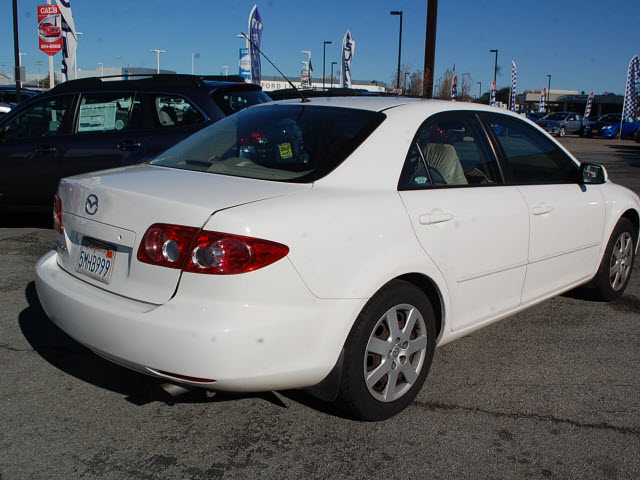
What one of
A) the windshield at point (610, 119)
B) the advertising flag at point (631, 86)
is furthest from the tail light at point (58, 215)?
the windshield at point (610, 119)

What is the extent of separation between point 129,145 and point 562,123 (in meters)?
36.3

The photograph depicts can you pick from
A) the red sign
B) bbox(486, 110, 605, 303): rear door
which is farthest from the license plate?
the red sign

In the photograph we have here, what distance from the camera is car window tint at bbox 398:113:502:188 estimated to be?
3295 mm

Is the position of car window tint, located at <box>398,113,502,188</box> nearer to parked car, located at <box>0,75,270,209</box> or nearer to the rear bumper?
the rear bumper

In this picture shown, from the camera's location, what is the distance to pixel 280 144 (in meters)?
3.39

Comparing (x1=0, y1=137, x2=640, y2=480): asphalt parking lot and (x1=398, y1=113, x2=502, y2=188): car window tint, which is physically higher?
(x1=398, y1=113, x2=502, y2=188): car window tint

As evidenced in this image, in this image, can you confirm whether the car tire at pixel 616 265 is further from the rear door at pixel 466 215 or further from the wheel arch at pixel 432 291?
the wheel arch at pixel 432 291

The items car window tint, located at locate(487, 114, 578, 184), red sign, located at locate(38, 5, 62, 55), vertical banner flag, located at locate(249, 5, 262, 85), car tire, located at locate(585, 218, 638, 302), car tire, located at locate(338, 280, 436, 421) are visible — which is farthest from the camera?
vertical banner flag, located at locate(249, 5, 262, 85)

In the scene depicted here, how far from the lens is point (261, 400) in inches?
129

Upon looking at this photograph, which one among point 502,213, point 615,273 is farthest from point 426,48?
point 502,213

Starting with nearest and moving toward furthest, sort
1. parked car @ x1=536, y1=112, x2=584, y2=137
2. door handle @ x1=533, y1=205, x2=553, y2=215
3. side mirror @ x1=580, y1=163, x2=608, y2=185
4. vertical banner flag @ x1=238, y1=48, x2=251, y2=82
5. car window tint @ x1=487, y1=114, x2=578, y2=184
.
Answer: door handle @ x1=533, y1=205, x2=553, y2=215
car window tint @ x1=487, y1=114, x2=578, y2=184
side mirror @ x1=580, y1=163, x2=608, y2=185
vertical banner flag @ x1=238, y1=48, x2=251, y2=82
parked car @ x1=536, y1=112, x2=584, y2=137

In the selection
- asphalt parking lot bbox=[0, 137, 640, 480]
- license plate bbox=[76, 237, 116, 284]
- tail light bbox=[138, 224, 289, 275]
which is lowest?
asphalt parking lot bbox=[0, 137, 640, 480]

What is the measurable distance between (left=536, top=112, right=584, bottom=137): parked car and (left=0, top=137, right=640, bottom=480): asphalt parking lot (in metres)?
36.0

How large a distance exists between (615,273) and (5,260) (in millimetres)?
5354
